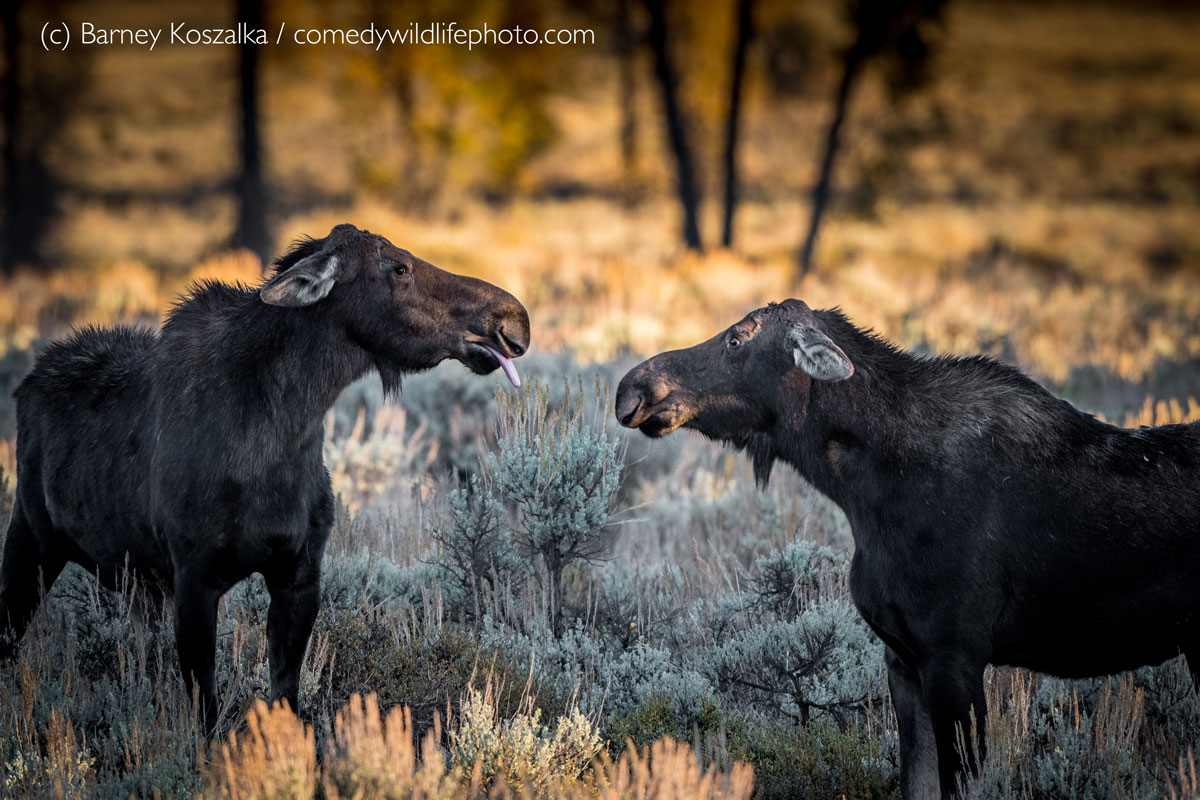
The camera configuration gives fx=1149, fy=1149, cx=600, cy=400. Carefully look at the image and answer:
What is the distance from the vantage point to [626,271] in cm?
2242

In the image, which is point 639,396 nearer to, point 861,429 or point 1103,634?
point 861,429

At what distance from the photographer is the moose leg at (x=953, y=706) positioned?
4383mm

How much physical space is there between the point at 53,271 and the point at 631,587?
22.5m

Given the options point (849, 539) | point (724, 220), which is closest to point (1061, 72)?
point (724, 220)

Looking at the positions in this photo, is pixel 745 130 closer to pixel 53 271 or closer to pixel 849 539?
pixel 53 271

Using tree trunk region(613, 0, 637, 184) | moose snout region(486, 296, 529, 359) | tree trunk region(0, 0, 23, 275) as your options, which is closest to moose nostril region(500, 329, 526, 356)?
moose snout region(486, 296, 529, 359)

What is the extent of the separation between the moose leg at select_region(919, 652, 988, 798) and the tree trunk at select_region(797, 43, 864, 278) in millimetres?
19888

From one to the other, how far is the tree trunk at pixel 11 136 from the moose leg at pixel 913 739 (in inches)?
957

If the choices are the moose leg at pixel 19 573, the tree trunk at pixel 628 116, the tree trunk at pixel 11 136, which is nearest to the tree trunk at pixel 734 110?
the tree trunk at pixel 11 136

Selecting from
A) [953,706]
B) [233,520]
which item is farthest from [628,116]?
[953,706]

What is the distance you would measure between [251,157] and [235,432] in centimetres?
1696

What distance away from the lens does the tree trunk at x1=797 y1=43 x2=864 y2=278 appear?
22.9m

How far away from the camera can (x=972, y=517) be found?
4.60 metres

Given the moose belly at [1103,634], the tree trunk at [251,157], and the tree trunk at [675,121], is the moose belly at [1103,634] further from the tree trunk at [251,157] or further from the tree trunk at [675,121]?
the tree trunk at [675,121]
